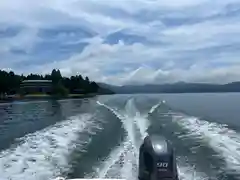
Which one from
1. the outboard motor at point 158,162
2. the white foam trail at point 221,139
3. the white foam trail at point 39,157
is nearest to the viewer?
the outboard motor at point 158,162

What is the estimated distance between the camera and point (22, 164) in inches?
335

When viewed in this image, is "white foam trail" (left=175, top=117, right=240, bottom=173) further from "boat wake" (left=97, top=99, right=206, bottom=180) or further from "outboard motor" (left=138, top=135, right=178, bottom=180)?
"outboard motor" (left=138, top=135, right=178, bottom=180)

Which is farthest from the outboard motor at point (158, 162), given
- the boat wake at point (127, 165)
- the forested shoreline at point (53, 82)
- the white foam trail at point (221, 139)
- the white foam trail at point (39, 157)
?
the forested shoreline at point (53, 82)

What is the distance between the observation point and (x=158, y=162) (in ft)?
19.3

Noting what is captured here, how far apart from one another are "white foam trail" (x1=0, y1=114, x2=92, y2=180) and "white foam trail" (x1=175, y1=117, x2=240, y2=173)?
3.26 meters

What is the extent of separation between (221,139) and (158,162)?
215 inches

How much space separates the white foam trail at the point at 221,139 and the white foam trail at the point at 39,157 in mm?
3265

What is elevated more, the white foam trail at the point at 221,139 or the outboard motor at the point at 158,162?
the outboard motor at the point at 158,162

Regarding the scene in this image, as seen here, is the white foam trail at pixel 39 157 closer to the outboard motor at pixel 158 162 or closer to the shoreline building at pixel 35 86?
the outboard motor at pixel 158 162

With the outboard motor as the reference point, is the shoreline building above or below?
above

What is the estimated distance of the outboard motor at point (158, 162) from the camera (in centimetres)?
580

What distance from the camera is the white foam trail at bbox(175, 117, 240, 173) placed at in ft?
29.1

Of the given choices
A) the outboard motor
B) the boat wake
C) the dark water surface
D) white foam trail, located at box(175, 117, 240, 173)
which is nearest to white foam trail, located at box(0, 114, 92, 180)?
the dark water surface

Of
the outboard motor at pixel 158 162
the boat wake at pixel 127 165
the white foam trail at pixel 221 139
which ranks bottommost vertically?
the boat wake at pixel 127 165
